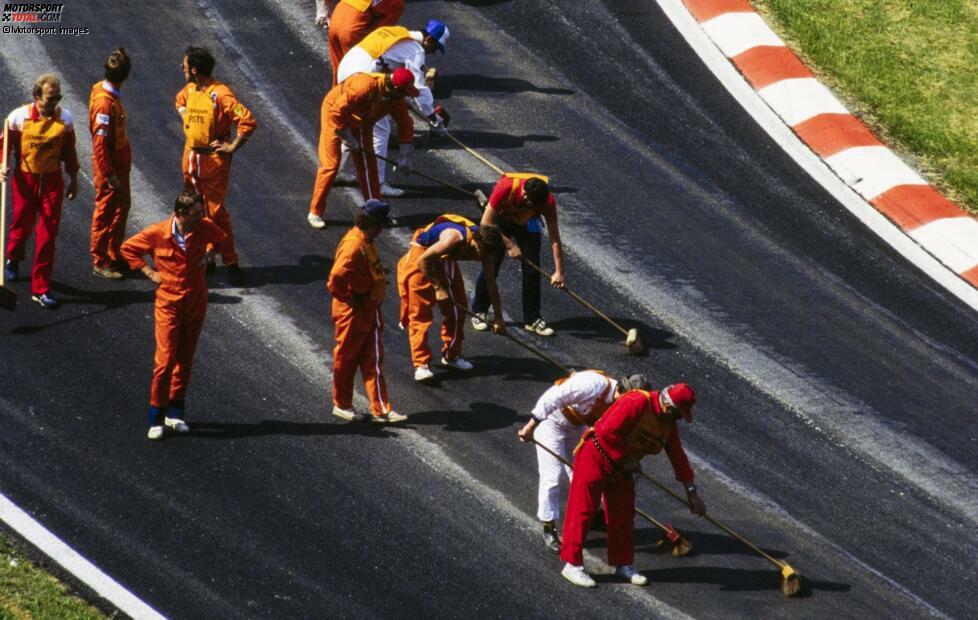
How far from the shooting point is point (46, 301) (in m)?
13.5

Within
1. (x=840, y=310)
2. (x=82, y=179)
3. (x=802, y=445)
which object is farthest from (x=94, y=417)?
(x=840, y=310)

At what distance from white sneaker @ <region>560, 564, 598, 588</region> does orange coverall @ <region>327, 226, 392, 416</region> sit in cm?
236

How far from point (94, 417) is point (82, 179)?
4.26 metres

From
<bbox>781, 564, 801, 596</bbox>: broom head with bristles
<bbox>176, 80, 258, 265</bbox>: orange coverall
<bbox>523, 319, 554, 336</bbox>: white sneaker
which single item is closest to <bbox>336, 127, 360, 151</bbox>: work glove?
<bbox>176, 80, 258, 265</bbox>: orange coverall

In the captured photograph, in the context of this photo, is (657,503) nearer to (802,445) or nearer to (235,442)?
(802,445)

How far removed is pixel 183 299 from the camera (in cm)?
1165

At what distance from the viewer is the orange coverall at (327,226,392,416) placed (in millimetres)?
11977

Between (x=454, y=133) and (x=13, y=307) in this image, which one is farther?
(x=454, y=133)

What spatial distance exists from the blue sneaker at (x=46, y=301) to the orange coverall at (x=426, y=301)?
3.16m

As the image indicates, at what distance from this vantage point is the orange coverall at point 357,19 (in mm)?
16500

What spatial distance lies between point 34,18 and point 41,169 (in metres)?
6.07

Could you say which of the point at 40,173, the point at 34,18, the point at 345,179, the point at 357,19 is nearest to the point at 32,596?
the point at 40,173

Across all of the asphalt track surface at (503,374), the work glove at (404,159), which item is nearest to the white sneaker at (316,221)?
the asphalt track surface at (503,374)

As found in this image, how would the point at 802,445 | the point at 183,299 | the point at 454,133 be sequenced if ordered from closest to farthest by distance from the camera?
the point at 183,299
the point at 802,445
the point at 454,133
